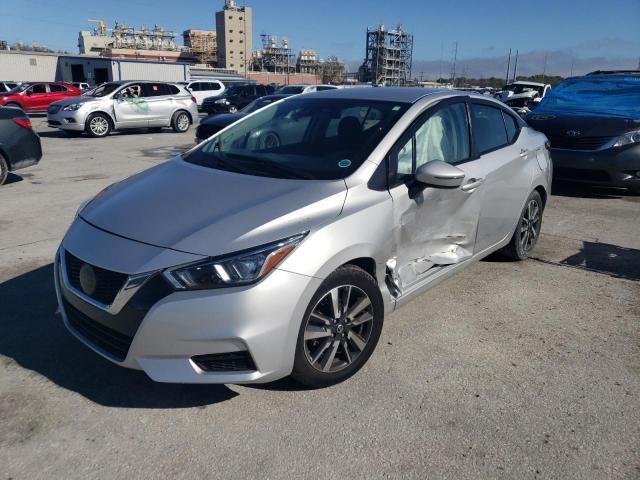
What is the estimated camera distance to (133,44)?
361ft

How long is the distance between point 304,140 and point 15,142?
6.43 metres

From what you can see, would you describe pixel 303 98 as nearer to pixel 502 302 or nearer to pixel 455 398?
pixel 502 302

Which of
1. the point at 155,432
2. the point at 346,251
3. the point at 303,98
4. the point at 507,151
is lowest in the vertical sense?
the point at 155,432

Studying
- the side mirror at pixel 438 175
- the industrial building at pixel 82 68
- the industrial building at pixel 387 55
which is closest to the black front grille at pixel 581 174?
the side mirror at pixel 438 175

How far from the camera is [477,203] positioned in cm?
402

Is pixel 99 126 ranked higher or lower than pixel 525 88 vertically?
lower

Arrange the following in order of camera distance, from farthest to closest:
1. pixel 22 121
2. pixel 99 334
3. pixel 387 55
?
pixel 387 55, pixel 22 121, pixel 99 334

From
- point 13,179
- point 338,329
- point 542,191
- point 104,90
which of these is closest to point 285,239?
point 338,329

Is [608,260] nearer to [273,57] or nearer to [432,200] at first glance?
[432,200]

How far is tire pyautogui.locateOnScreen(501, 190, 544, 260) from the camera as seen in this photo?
4875 mm

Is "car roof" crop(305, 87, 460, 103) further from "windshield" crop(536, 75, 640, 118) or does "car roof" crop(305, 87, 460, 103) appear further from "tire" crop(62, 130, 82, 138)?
"tire" crop(62, 130, 82, 138)

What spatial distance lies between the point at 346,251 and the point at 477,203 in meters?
1.64

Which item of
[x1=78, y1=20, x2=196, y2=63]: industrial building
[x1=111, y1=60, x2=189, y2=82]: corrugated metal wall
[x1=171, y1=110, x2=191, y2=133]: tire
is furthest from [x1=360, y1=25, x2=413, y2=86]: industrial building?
[x1=171, y1=110, x2=191, y2=133]: tire

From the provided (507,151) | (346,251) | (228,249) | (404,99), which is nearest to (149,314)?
(228,249)
